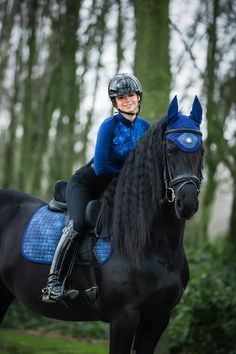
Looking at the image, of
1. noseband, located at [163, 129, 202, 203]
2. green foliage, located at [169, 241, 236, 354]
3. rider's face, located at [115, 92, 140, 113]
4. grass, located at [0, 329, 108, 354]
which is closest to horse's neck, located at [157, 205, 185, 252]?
noseband, located at [163, 129, 202, 203]

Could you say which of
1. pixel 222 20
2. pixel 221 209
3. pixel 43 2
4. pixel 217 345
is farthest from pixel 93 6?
pixel 221 209

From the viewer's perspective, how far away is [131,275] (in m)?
4.36

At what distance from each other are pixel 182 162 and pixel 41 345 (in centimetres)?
538

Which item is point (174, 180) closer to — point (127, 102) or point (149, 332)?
point (127, 102)

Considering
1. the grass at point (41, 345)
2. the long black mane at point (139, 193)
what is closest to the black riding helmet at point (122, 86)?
the long black mane at point (139, 193)

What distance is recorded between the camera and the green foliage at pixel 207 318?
7.21 meters

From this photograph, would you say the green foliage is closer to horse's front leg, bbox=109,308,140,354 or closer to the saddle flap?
horse's front leg, bbox=109,308,140,354

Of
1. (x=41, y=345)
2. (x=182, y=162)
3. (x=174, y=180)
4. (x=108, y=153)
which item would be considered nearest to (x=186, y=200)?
(x=174, y=180)

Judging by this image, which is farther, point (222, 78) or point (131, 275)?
point (222, 78)

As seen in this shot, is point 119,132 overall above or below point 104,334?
above

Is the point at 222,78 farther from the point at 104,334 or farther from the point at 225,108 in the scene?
the point at 104,334

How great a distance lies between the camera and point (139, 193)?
440 cm

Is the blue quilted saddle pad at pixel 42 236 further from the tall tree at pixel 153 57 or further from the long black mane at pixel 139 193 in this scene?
the tall tree at pixel 153 57

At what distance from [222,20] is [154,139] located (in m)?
6.67
